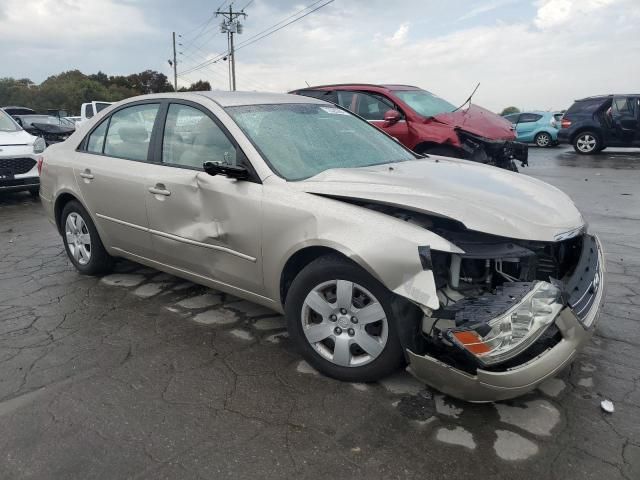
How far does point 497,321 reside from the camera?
226 centimetres

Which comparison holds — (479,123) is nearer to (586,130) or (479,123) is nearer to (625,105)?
(625,105)

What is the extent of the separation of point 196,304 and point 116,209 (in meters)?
0.97

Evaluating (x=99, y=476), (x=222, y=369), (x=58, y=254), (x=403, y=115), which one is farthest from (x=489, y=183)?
(x=403, y=115)

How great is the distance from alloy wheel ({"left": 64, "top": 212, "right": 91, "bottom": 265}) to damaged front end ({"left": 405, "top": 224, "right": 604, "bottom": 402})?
3239 mm

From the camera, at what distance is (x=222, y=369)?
298 centimetres

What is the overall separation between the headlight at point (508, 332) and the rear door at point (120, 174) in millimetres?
2484

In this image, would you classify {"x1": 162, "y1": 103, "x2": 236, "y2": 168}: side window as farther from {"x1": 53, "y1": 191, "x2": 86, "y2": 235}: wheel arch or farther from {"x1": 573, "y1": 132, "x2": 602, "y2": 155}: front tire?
{"x1": 573, "y1": 132, "x2": 602, "y2": 155}: front tire

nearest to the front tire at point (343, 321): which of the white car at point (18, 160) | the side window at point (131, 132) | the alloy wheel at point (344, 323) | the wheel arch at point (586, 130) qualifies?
the alloy wheel at point (344, 323)

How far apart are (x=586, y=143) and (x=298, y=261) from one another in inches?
589

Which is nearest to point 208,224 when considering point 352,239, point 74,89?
point 352,239

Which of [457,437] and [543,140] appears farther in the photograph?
[543,140]

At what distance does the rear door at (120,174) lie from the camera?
3.81 meters

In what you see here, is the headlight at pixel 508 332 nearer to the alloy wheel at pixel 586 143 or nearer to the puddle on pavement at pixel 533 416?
the puddle on pavement at pixel 533 416

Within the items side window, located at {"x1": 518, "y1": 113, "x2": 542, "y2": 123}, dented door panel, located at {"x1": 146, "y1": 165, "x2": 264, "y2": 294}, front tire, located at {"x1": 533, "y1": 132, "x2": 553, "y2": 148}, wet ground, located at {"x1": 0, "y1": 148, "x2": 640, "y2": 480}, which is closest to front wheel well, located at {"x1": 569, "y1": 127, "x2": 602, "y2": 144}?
front tire, located at {"x1": 533, "y1": 132, "x2": 553, "y2": 148}
